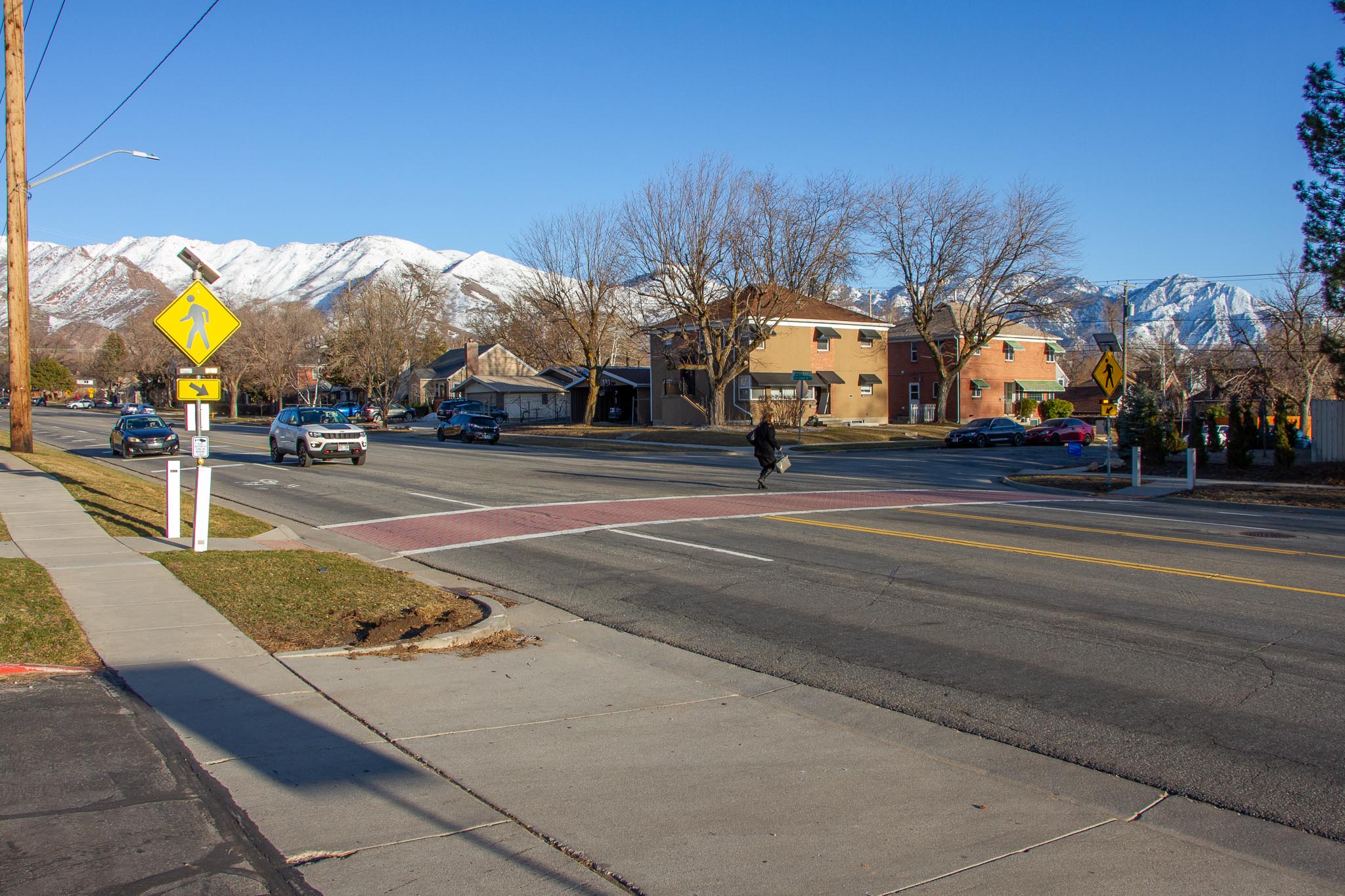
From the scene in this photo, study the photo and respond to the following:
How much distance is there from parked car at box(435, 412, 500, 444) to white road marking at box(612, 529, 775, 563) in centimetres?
3318

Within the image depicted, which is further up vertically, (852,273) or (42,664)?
(852,273)

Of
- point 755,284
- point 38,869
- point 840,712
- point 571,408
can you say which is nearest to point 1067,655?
point 840,712

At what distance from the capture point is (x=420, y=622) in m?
8.50

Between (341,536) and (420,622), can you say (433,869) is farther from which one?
(341,536)

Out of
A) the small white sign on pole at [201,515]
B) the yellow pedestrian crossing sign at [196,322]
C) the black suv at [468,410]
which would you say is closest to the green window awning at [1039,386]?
the black suv at [468,410]

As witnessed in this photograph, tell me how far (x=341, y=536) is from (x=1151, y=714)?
474 inches

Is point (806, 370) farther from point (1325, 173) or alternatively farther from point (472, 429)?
point (1325, 173)

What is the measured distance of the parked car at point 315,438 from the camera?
27953 millimetres

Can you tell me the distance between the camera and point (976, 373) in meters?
66.1

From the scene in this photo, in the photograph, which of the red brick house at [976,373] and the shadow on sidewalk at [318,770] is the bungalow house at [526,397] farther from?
the shadow on sidewalk at [318,770]

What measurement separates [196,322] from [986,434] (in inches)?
1615

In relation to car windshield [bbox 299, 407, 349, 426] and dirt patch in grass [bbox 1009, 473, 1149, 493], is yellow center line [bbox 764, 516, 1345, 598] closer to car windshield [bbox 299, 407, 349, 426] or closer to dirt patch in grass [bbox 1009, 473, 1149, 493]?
dirt patch in grass [bbox 1009, 473, 1149, 493]

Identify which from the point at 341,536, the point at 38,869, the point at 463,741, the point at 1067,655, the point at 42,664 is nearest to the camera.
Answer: the point at 38,869

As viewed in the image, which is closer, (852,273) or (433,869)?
(433,869)
